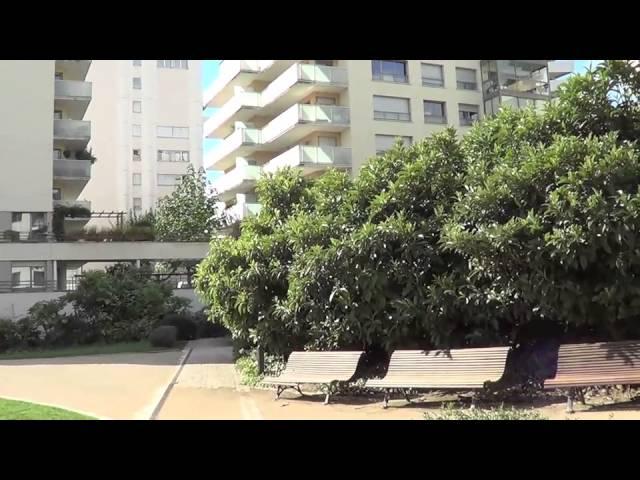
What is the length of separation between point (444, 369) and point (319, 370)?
2.07 m

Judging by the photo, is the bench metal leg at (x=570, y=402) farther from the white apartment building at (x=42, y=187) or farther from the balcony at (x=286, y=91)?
the balcony at (x=286, y=91)

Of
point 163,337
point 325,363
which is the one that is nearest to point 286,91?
point 163,337

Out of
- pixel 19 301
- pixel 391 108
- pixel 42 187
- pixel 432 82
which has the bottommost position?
pixel 19 301

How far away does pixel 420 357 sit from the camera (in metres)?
9.12

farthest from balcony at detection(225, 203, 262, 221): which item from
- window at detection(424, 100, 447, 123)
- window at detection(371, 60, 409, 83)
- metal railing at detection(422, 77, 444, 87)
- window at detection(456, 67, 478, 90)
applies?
window at detection(456, 67, 478, 90)

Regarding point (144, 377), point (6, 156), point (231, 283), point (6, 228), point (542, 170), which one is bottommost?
point (144, 377)

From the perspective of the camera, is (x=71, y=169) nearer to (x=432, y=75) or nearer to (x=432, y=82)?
(x=432, y=82)

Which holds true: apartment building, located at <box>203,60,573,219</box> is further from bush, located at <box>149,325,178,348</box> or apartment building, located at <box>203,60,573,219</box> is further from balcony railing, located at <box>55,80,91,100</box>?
bush, located at <box>149,325,178,348</box>

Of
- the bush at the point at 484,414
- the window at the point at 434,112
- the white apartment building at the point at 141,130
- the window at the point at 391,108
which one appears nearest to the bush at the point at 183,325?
the bush at the point at 484,414

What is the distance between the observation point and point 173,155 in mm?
70500

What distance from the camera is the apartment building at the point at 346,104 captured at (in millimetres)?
35750

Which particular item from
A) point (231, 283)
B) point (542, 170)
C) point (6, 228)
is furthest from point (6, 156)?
point (542, 170)
